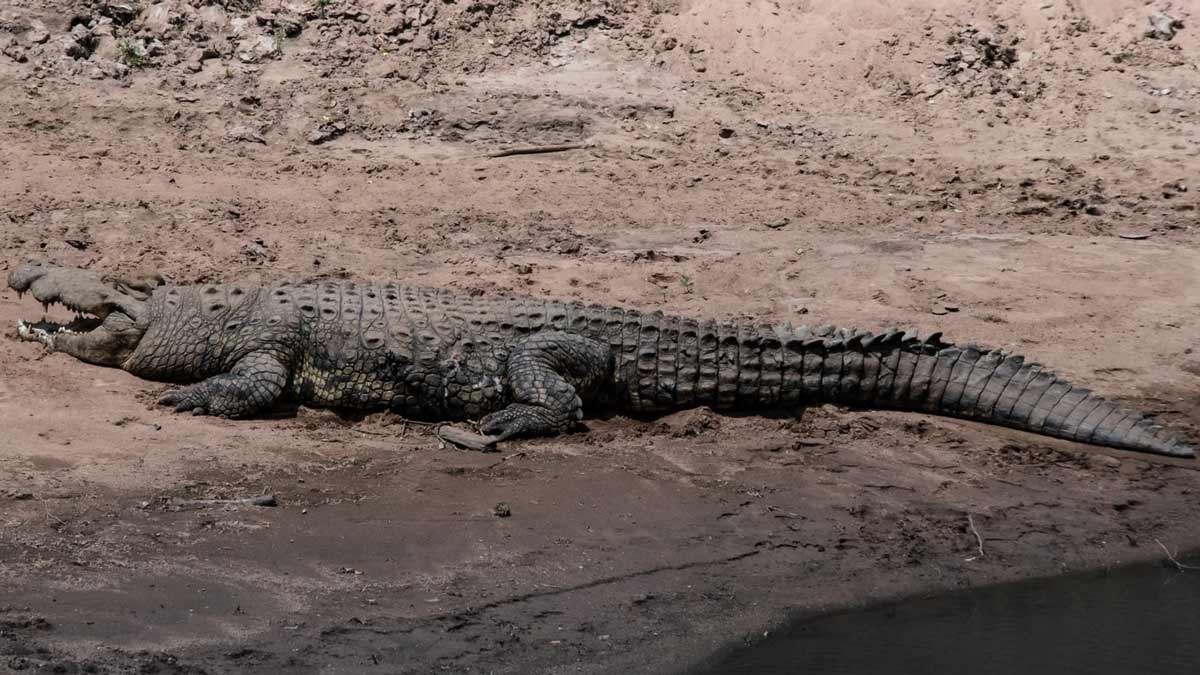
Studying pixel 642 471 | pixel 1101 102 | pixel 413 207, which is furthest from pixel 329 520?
pixel 1101 102

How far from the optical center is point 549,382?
7.22m

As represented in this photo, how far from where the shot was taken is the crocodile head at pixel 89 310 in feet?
24.4

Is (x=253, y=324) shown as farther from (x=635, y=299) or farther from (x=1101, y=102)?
(x=1101, y=102)

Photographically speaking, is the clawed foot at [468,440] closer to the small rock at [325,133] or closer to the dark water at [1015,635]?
the dark water at [1015,635]

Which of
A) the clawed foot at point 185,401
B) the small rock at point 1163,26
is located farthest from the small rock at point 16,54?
the small rock at point 1163,26

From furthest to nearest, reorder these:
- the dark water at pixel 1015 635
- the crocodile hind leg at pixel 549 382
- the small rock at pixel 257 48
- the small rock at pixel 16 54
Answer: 1. the small rock at pixel 257 48
2. the small rock at pixel 16 54
3. the crocodile hind leg at pixel 549 382
4. the dark water at pixel 1015 635

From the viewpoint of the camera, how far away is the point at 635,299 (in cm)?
913

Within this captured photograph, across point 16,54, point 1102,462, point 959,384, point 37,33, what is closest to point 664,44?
point 37,33

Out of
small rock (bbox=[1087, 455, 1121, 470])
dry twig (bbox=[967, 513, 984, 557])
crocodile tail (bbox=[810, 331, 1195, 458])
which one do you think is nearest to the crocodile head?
crocodile tail (bbox=[810, 331, 1195, 458])

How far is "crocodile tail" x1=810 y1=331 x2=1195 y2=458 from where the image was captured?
7.57 meters

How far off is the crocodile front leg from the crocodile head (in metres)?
0.56

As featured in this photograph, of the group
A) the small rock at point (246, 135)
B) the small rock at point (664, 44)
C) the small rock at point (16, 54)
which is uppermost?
the small rock at point (664, 44)

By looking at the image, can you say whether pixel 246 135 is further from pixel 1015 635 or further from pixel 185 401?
pixel 1015 635

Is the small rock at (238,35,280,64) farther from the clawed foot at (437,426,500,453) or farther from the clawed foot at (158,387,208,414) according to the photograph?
the clawed foot at (437,426,500,453)
